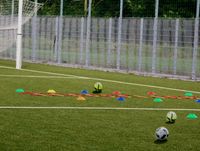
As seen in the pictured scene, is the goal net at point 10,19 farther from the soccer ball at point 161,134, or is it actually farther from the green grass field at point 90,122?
the soccer ball at point 161,134

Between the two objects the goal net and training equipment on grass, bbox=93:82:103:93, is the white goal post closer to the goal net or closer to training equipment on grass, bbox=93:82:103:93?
→ the goal net

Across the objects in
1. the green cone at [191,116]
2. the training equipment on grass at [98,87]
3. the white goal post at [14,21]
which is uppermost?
the white goal post at [14,21]

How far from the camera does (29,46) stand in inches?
1089

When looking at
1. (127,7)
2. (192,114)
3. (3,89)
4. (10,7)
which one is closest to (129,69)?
(127,7)

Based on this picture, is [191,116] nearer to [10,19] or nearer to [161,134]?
[161,134]

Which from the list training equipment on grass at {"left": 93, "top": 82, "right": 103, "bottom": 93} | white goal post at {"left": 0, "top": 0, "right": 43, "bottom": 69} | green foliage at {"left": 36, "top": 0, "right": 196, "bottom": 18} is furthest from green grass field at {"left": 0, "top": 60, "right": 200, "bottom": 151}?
green foliage at {"left": 36, "top": 0, "right": 196, "bottom": 18}

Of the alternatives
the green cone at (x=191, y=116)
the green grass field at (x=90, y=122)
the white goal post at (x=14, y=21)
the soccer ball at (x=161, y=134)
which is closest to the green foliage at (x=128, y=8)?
the white goal post at (x=14, y=21)

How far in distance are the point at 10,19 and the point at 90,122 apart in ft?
51.2

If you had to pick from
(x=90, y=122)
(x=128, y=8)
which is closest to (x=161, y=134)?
(x=90, y=122)

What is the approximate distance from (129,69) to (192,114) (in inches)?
494

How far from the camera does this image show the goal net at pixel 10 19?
2238 cm

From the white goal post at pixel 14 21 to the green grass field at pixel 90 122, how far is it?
677cm

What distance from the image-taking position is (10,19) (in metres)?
24.0

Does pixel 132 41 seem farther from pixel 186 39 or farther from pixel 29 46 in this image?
pixel 29 46
